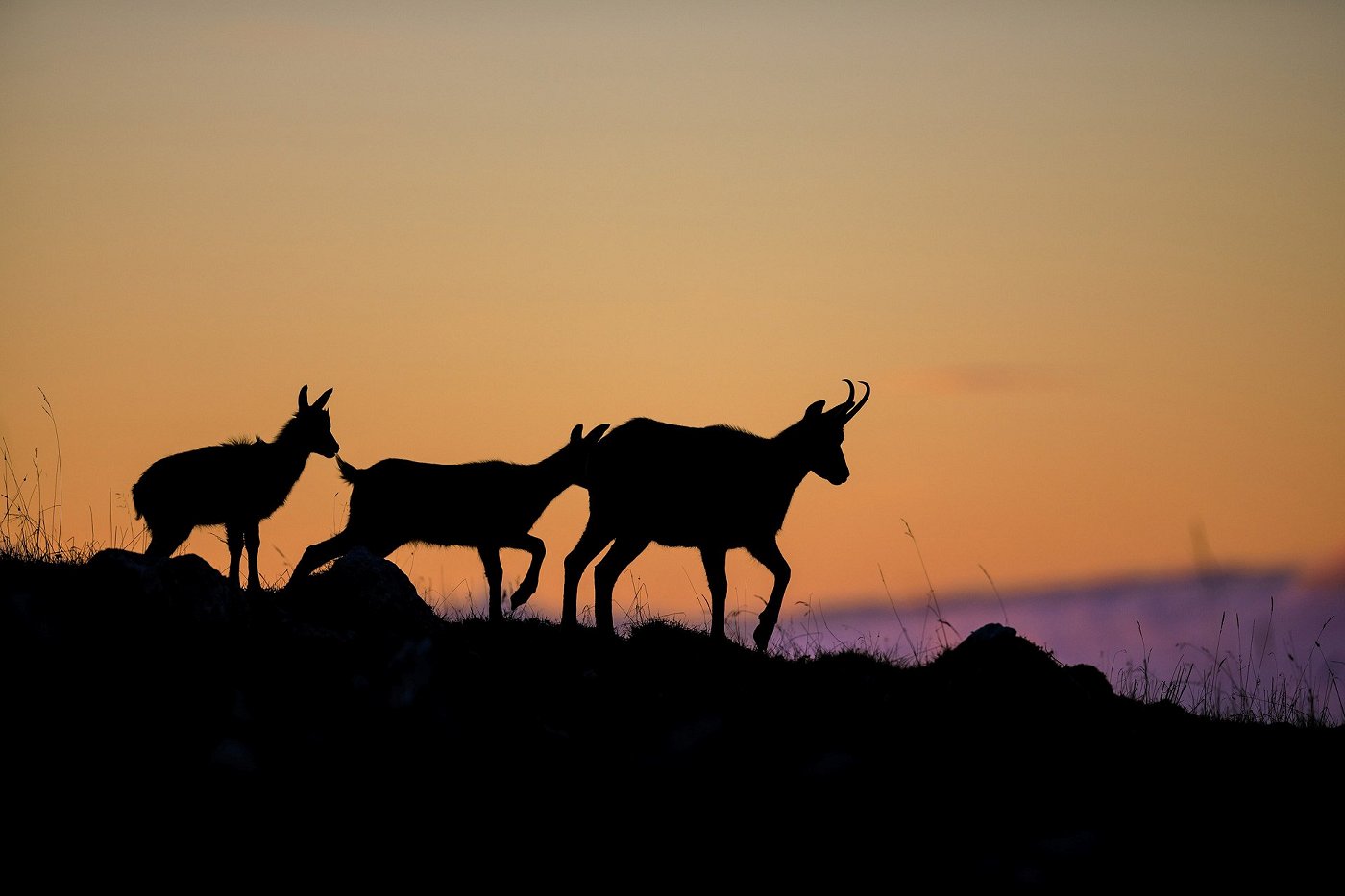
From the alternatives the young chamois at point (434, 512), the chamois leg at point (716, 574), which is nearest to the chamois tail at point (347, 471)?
the young chamois at point (434, 512)

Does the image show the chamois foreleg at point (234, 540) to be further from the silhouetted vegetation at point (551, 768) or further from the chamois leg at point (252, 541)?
the silhouetted vegetation at point (551, 768)

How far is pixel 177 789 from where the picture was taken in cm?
916

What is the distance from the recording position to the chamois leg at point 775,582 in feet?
48.8

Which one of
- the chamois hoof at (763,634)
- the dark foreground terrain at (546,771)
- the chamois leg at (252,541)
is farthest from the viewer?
the chamois leg at (252,541)

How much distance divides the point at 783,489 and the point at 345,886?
844 cm

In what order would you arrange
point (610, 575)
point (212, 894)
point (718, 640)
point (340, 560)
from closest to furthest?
point (212, 894) < point (340, 560) < point (718, 640) < point (610, 575)

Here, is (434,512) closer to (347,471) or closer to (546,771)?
(347,471)

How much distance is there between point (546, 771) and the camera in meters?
9.52

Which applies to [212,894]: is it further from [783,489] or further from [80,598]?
[783,489]

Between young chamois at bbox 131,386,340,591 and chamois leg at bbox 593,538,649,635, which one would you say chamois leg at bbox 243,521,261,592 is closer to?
young chamois at bbox 131,386,340,591

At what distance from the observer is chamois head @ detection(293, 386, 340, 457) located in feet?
60.8

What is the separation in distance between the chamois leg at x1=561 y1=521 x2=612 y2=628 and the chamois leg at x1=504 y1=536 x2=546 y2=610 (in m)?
0.80

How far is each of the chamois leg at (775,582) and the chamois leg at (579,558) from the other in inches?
60.1

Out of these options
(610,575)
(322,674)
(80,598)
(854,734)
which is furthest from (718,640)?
(80,598)
